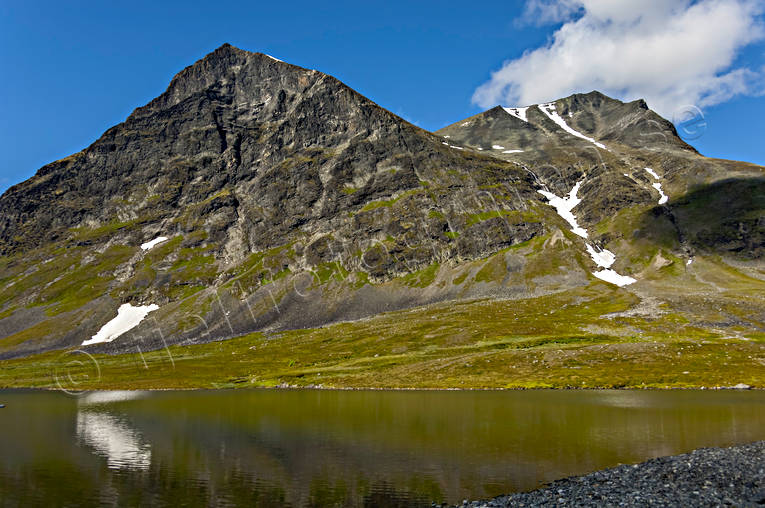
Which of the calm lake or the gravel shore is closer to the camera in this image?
the gravel shore

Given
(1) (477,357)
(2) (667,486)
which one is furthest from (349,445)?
(1) (477,357)

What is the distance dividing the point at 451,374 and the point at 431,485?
81984 millimetres

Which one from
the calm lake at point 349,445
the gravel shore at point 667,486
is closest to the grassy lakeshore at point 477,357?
the calm lake at point 349,445

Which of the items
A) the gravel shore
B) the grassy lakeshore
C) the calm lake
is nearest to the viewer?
the gravel shore

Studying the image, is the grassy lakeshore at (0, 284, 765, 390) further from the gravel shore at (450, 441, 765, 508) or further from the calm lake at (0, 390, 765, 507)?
the gravel shore at (450, 441, 765, 508)

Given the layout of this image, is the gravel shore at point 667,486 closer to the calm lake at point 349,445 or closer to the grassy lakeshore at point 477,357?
the calm lake at point 349,445

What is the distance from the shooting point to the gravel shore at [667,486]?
27203 mm

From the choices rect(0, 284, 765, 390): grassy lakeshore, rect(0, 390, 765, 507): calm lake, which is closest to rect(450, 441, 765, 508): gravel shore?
rect(0, 390, 765, 507): calm lake

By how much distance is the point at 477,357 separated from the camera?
125 m

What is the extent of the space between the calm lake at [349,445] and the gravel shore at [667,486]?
2.64 metres

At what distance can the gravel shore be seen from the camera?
89.2ft

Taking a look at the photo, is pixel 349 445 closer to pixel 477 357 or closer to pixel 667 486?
pixel 667 486

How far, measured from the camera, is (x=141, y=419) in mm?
71125

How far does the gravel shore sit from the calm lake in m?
2.64
